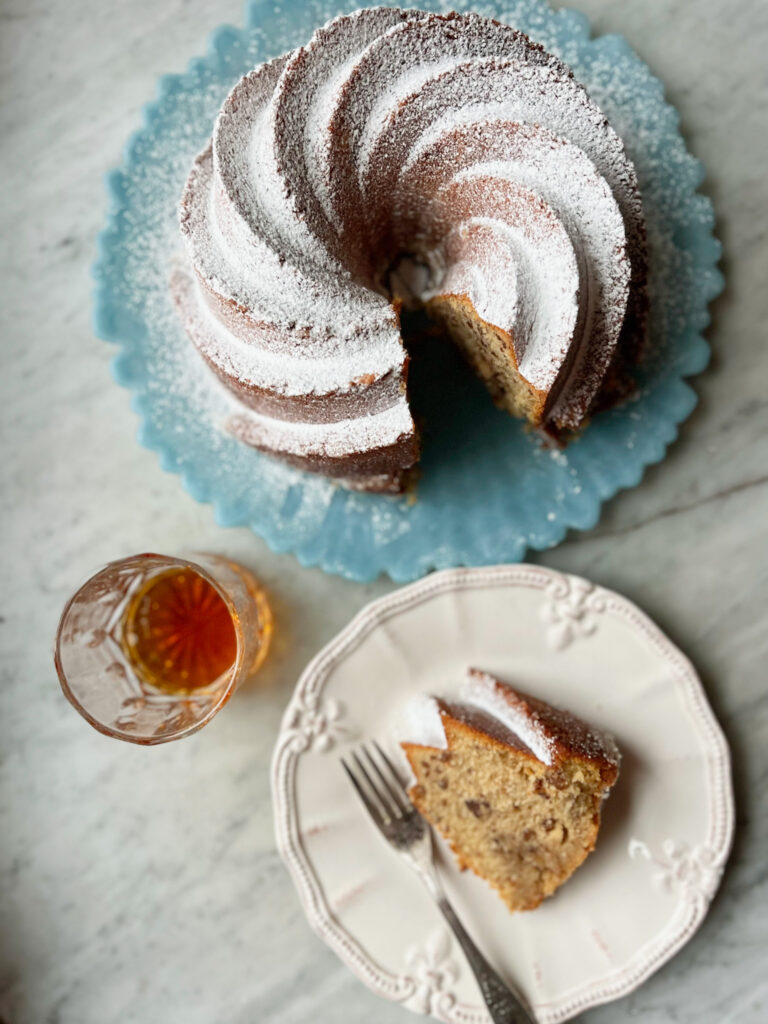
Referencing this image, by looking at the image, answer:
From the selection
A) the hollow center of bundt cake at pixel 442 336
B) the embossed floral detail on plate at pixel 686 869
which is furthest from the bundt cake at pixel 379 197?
the embossed floral detail on plate at pixel 686 869

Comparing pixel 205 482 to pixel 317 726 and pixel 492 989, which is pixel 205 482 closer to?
pixel 317 726

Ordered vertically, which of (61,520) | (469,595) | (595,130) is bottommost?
(61,520)

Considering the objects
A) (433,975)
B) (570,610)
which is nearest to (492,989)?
(433,975)

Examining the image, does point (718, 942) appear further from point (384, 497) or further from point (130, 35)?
point (130, 35)

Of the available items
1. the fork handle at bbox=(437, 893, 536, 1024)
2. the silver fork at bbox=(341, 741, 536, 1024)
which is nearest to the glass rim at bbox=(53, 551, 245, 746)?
the silver fork at bbox=(341, 741, 536, 1024)

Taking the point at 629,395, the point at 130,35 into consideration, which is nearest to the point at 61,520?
the point at 130,35

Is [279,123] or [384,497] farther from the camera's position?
[384,497]

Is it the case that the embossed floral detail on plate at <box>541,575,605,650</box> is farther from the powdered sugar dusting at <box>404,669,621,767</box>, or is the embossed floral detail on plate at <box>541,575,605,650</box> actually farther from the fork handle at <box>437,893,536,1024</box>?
the fork handle at <box>437,893,536,1024</box>
